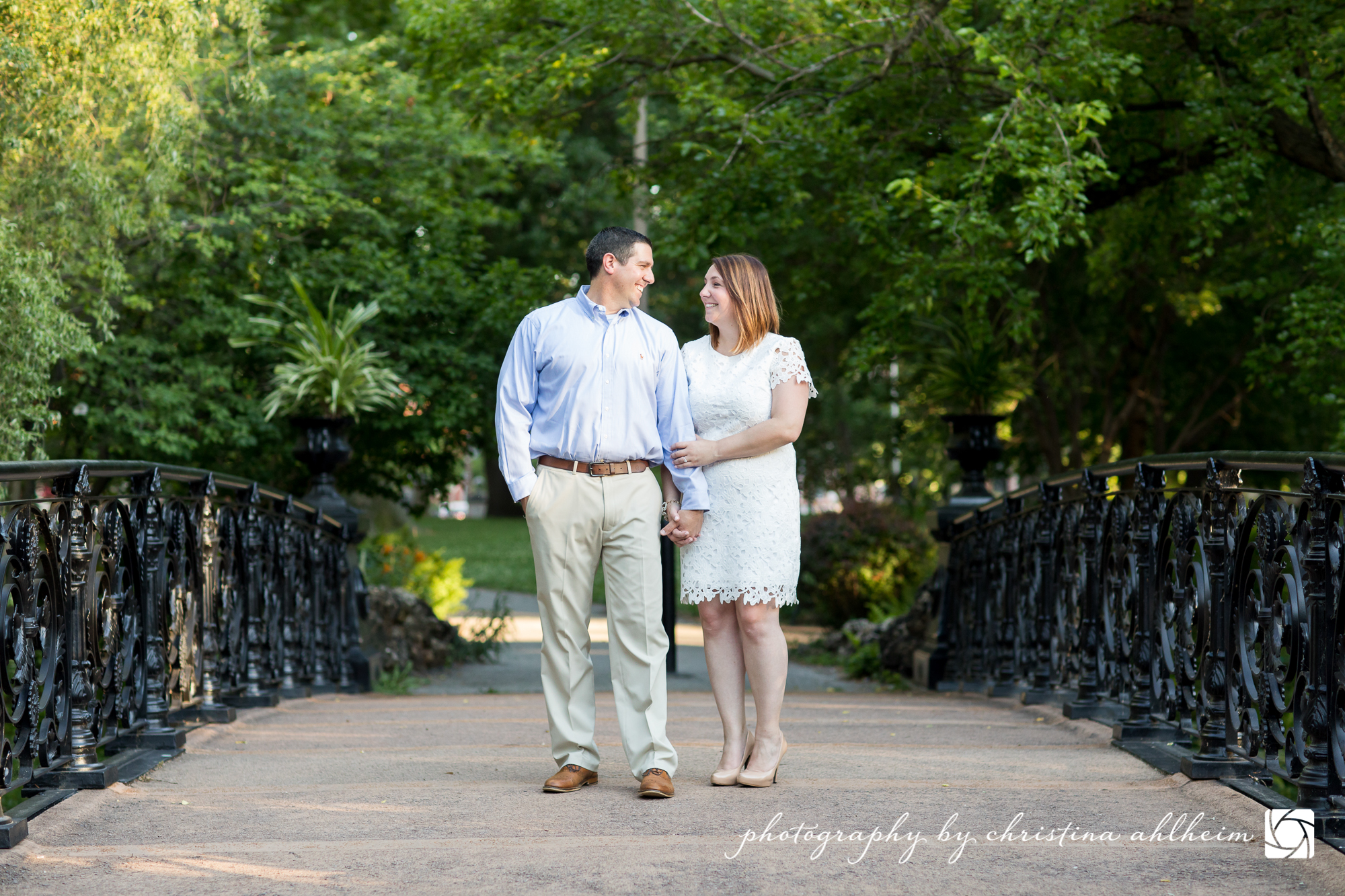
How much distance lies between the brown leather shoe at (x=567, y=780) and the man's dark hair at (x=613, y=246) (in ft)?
5.07

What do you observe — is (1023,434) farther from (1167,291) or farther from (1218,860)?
(1218,860)

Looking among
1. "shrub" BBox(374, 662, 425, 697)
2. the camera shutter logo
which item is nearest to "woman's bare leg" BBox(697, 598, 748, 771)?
the camera shutter logo

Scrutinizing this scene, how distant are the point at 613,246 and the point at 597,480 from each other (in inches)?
29.3

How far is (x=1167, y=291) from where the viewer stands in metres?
13.8

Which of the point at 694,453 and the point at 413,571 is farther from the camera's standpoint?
the point at 413,571

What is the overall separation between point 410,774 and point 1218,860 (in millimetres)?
2503

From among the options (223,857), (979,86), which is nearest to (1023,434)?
(979,86)

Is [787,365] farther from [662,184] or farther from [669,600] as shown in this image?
[662,184]

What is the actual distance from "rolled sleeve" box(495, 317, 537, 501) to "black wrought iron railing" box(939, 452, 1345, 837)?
2183 millimetres

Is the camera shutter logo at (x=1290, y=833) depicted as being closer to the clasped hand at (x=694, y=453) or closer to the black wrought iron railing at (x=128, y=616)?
the clasped hand at (x=694, y=453)

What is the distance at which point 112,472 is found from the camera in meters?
4.41

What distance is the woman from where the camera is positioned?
401cm

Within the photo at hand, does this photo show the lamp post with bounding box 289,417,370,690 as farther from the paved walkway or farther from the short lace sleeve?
the short lace sleeve

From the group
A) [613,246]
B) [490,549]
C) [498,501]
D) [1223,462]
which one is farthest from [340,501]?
[498,501]
